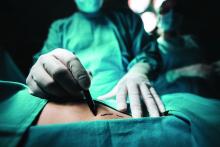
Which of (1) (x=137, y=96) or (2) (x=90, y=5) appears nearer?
(1) (x=137, y=96)

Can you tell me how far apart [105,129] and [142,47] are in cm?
108

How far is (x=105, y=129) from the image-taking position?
0.60 meters

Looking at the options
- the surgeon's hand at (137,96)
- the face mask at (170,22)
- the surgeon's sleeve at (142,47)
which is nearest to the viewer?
the surgeon's hand at (137,96)

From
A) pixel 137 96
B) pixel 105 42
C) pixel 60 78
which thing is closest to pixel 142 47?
pixel 105 42

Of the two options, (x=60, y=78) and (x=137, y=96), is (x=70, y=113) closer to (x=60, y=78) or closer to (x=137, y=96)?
(x=60, y=78)

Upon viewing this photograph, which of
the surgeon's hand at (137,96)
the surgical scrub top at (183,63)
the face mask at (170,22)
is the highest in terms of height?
the surgeon's hand at (137,96)

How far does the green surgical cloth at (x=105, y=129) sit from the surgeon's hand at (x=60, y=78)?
0.05 meters

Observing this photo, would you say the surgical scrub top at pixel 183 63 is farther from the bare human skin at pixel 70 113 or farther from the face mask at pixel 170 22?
the bare human skin at pixel 70 113

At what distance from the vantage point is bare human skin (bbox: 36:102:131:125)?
2.17 feet

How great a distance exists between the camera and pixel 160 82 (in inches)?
66.2

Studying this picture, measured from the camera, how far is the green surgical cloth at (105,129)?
22.5 inches

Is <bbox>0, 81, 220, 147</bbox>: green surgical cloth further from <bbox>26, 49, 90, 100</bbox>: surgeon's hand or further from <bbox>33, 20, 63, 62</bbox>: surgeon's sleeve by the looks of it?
<bbox>33, 20, 63, 62</bbox>: surgeon's sleeve

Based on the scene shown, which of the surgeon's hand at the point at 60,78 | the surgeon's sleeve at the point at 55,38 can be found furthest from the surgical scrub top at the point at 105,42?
the surgeon's hand at the point at 60,78

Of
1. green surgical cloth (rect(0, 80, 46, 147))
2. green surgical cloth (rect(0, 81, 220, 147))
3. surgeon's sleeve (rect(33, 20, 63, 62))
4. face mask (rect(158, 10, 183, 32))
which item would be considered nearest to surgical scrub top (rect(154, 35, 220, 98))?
face mask (rect(158, 10, 183, 32))
